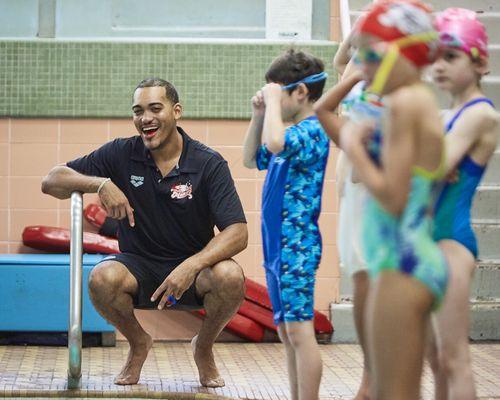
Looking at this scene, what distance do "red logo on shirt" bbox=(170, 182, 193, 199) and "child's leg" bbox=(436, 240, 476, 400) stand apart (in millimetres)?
1925

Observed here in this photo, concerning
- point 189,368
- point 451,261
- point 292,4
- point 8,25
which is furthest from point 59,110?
point 451,261

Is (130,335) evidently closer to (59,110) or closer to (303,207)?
(303,207)

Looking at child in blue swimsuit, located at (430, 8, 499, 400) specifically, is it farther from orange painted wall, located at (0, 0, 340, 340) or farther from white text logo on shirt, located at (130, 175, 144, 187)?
orange painted wall, located at (0, 0, 340, 340)

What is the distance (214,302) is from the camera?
4715 millimetres

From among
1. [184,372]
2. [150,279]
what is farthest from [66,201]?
[150,279]

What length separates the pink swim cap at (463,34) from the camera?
321cm

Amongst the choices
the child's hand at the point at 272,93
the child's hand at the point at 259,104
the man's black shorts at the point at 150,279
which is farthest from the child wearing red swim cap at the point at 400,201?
the man's black shorts at the point at 150,279

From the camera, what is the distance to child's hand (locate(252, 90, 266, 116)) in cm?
392

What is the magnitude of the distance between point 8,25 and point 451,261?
4432mm

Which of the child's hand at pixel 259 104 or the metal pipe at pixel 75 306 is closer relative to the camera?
the child's hand at pixel 259 104

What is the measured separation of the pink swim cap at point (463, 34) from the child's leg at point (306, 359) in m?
1.10

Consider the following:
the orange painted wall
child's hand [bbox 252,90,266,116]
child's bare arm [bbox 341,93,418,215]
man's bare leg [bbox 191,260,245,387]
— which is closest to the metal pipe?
man's bare leg [bbox 191,260,245,387]

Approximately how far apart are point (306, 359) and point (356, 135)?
123 cm

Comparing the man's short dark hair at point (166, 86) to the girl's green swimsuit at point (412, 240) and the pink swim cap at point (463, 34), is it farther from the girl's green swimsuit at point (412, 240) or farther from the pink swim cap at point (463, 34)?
the girl's green swimsuit at point (412, 240)
